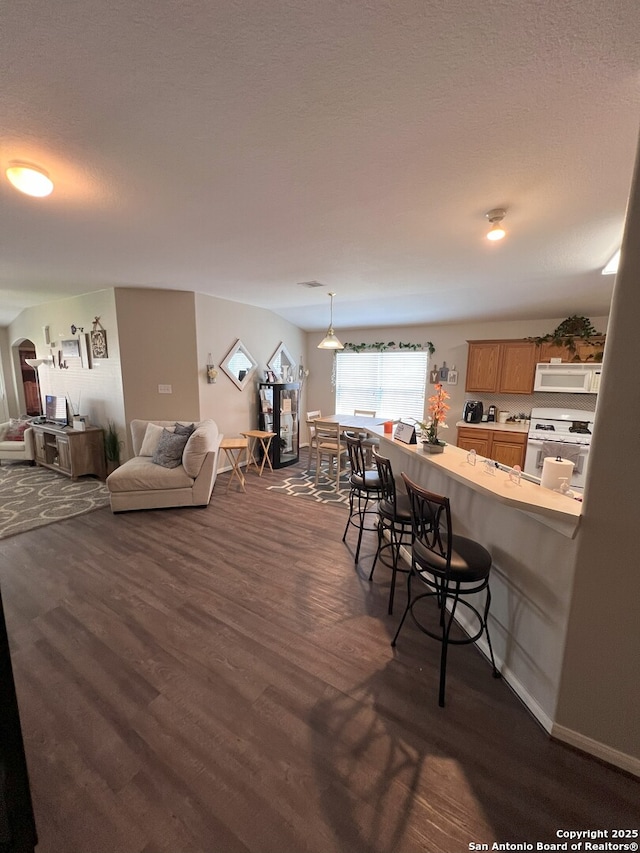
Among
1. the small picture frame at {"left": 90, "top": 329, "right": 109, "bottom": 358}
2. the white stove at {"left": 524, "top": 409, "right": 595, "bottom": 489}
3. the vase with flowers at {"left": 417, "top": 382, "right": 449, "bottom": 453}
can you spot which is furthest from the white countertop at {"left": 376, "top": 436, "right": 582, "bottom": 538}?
the small picture frame at {"left": 90, "top": 329, "right": 109, "bottom": 358}

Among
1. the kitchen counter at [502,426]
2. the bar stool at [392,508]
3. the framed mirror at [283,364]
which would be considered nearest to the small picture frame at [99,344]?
the framed mirror at [283,364]

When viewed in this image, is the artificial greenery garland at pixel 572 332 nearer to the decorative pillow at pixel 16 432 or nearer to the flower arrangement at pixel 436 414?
the flower arrangement at pixel 436 414

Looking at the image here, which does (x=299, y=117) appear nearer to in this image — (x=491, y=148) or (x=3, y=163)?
(x=491, y=148)

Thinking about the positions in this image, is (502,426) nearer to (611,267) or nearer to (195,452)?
(611,267)

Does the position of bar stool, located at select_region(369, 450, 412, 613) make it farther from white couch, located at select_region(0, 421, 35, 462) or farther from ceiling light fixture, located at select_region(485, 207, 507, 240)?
white couch, located at select_region(0, 421, 35, 462)

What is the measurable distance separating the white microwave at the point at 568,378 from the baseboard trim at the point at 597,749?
4.10 m

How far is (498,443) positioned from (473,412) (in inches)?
25.0

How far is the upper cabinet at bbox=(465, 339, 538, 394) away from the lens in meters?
4.70

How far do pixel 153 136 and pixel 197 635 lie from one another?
109 inches

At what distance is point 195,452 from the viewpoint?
3785 millimetres

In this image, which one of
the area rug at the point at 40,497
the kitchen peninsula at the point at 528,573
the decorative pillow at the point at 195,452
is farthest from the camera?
the decorative pillow at the point at 195,452

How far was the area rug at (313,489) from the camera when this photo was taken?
4.29 m

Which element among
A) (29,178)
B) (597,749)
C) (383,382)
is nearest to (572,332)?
(383,382)

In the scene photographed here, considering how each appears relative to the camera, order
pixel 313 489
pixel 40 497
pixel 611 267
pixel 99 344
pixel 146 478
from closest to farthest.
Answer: pixel 611 267 → pixel 146 478 → pixel 40 497 → pixel 313 489 → pixel 99 344
